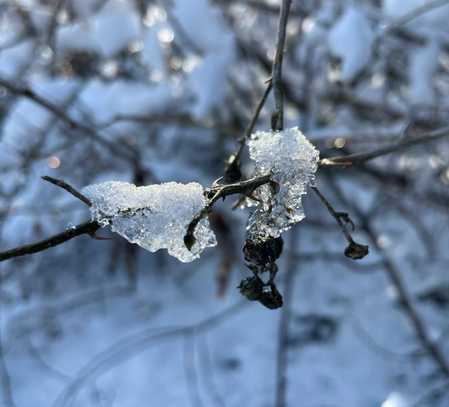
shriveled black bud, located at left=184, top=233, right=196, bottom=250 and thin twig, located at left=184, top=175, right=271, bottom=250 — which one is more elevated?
thin twig, located at left=184, top=175, right=271, bottom=250

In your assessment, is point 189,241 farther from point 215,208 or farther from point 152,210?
point 215,208

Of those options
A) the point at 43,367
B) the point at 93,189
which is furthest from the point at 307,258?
the point at 93,189

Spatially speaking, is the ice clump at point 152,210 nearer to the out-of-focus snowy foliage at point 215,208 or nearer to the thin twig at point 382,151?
the thin twig at point 382,151

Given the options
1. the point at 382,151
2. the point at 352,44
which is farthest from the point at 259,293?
the point at 352,44

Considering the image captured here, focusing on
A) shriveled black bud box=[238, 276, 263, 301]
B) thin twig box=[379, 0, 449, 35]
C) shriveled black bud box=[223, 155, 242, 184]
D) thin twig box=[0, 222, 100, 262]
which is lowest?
shriveled black bud box=[238, 276, 263, 301]

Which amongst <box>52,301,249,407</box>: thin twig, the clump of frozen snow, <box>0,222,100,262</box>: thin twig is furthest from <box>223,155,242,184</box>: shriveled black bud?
<box>52,301,249,407</box>: thin twig

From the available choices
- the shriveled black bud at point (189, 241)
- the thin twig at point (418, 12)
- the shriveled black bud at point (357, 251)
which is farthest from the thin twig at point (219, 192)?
the thin twig at point (418, 12)

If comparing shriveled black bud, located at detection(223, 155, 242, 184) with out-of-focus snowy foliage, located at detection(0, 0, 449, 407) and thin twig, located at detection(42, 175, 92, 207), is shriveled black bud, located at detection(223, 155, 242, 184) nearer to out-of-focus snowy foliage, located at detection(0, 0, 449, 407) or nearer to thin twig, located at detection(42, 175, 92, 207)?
thin twig, located at detection(42, 175, 92, 207)

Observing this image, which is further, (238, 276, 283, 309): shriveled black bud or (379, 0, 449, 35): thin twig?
(379, 0, 449, 35): thin twig
